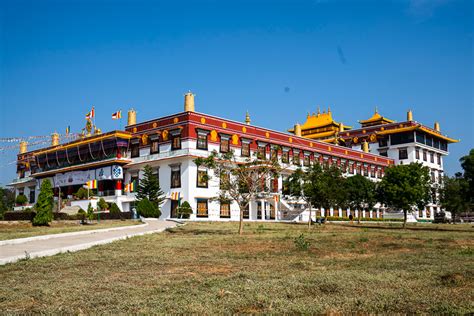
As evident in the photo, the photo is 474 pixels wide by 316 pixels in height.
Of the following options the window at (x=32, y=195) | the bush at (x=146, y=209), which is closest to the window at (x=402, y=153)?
the bush at (x=146, y=209)

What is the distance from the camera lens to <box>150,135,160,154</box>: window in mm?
46494

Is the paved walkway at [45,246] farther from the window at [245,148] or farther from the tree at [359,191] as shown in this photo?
the tree at [359,191]

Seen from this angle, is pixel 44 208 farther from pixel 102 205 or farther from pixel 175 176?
pixel 175 176

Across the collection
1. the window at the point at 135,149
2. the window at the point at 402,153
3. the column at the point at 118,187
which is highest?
the window at the point at 402,153

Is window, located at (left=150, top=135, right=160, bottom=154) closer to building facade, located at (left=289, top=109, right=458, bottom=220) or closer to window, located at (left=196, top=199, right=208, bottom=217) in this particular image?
window, located at (left=196, top=199, right=208, bottom=217)

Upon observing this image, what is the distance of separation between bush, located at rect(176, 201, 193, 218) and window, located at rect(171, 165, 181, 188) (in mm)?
2745

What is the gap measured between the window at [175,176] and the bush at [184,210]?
2.75m

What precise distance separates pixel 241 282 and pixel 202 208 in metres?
36.4

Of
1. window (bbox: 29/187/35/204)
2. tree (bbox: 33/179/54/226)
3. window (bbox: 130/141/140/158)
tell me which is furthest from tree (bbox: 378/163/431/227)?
window (bbox: 29/187/35/204)

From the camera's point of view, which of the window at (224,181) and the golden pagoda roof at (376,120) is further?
the golden pagoda roof at (376,120)

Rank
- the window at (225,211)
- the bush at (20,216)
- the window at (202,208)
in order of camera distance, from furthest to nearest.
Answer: the window at (225,211) → the window at (202,208) → the bush at (20,216)

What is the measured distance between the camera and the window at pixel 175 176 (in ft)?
146

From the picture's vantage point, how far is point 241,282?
816 centimetres

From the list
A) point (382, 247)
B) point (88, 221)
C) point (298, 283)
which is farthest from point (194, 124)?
point (298, 283)
